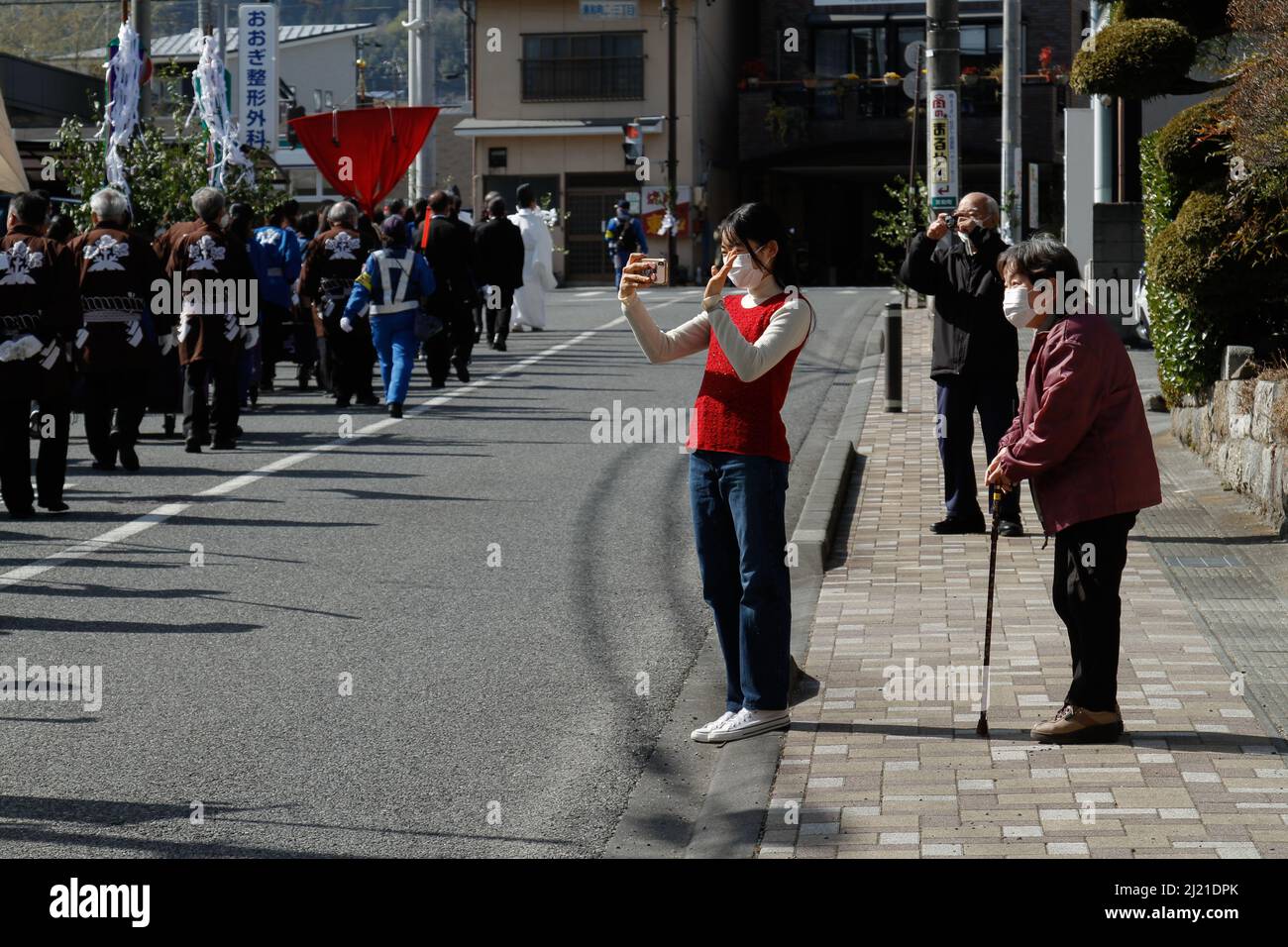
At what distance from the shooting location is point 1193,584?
8.75 metres

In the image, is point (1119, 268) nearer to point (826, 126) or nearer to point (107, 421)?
point (107, 421)

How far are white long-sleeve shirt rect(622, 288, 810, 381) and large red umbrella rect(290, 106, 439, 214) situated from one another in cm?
1659

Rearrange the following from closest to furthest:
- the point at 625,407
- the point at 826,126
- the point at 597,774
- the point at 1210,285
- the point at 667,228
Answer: the point at 597,774, the point at 1210,285, the point at 625,407, the point at 667,228, the point at 826,126

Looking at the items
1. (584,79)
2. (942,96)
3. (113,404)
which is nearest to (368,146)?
(942,96)

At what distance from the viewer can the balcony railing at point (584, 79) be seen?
51125mm

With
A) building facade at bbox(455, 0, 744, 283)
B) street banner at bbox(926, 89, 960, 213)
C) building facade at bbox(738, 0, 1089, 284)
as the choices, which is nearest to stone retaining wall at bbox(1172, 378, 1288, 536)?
street banner at bbox(926, 89, 960, 213)

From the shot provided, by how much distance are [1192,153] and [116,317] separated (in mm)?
7770

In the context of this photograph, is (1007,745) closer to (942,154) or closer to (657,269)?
(657,269)

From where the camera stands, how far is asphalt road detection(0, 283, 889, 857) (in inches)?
222

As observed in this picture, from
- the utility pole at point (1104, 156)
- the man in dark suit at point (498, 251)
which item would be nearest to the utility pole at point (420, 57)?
the man in dark suit at point (498, 251)

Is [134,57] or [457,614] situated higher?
[134,57]

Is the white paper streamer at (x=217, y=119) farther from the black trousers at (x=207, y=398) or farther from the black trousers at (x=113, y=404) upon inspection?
the black trousers at (x=113, y=404)


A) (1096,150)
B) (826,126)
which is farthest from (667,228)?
(1096,150)

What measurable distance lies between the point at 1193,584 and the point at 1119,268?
1179 centimetres
